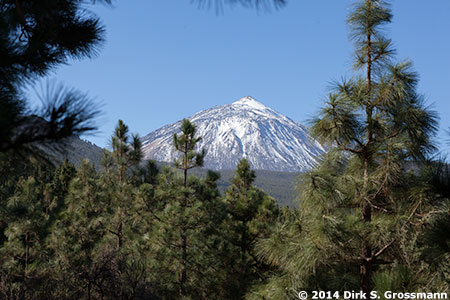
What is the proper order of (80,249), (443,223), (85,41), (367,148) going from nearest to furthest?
(443,223) → (85,41) → (367,148) → (80,249)

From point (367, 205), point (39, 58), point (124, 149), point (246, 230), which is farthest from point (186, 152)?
point (39, 58)

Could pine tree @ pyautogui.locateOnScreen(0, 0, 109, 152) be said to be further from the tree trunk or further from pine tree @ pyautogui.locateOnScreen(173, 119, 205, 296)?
pine tree @ pyautogui.locateOnScreen(173, 119, 205, 296)

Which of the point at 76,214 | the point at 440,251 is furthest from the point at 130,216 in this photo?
the point at 440,251

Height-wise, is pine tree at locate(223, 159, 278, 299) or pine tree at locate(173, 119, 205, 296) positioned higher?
pine tree at locate(173, 119, 205, 296)

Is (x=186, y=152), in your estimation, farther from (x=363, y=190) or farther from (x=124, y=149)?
(x=363, y=190)

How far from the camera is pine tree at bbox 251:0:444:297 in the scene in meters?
5.24

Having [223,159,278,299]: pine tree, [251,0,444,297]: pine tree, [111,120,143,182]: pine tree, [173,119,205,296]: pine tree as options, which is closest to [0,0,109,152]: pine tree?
[251,0,444,297]: pine tree

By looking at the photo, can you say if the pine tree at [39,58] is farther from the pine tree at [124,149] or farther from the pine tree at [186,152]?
the pine tree at [124,149]

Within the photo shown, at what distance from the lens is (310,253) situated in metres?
5.14

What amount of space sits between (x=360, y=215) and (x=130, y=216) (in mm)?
10679

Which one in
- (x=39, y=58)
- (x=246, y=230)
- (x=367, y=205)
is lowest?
(x=246, y=230)

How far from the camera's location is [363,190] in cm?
558

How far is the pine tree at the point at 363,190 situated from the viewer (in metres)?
→ 5.24

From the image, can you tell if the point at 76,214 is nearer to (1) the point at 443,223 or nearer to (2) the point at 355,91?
(2) the point at 355,91
